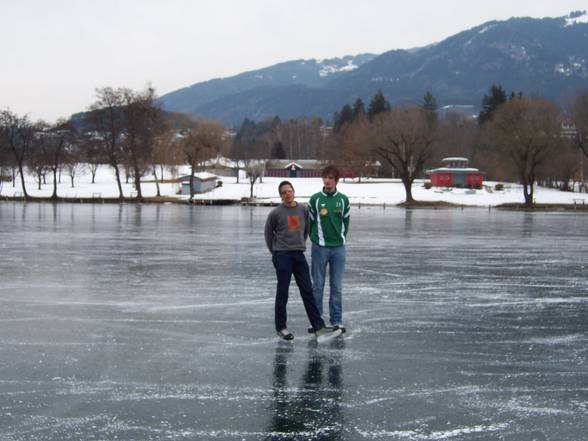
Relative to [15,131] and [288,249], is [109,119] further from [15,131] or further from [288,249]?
[288,249]

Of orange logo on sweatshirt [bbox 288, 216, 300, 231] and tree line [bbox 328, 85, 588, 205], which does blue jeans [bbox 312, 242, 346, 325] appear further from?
tree line [bbox 328, 85, 588, 205]

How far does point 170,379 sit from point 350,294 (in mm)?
6293

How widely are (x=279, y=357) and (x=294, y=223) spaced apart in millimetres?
1773

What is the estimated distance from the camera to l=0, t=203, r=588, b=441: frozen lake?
5.89m

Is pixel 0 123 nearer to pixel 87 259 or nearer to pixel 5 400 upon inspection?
pixel 87 259

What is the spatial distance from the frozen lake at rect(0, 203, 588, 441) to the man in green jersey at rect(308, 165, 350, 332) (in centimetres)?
54

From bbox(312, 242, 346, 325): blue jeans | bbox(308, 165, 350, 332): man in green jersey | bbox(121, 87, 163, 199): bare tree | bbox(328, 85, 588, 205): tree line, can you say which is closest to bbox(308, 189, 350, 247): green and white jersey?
bbox(308, 165, 350, 332): man in green jersey

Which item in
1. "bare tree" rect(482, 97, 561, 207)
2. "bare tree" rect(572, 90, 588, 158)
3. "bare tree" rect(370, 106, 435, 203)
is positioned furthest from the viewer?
"bare tree" rect(370, 106, 435, 203)

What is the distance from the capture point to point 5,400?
6391mm

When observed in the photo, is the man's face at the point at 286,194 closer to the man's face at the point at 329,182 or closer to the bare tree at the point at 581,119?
the man's face at the point at 329,182

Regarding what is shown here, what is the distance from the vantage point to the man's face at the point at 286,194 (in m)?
9.01

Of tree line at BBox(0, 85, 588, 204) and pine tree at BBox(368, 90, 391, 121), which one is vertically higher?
pine tree at BBox(368, 90, 391, 121)

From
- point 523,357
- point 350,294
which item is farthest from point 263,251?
point 523,357

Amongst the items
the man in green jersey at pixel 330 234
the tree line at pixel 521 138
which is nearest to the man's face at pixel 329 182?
the man in green jersey at pixel 330 234
